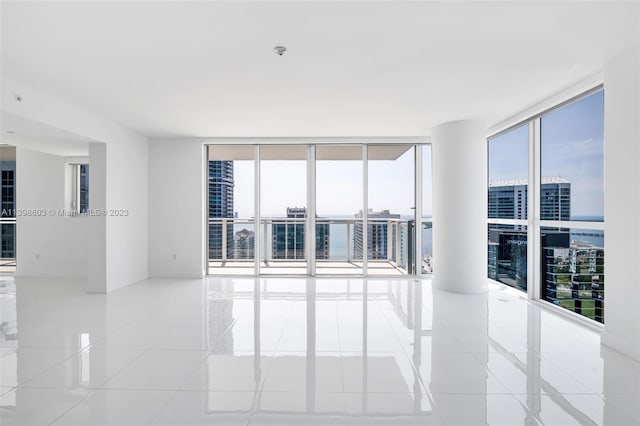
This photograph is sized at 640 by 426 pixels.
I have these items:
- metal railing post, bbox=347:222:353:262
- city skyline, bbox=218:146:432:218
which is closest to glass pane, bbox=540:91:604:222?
city skyline, bbox=218:146:432:218

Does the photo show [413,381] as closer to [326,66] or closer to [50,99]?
[326,66]

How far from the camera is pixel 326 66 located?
322 centimetres

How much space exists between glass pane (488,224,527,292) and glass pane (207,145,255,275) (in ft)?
14.6

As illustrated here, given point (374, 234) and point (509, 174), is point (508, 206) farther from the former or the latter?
point (374, 234)

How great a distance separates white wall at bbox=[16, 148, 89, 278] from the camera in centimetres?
640

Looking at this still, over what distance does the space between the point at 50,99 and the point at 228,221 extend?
11.1 ft

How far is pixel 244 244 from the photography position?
22.4 feet

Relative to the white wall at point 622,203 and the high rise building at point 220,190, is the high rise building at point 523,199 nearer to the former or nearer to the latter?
the white wall at point 622,203

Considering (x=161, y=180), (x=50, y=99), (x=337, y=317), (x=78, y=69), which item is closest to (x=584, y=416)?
(x=337, y=317)

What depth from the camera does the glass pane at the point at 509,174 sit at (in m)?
5.07

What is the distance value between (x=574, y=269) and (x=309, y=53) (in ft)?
13.0

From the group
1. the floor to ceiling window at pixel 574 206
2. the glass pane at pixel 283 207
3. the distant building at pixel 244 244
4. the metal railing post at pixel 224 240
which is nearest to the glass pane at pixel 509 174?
the floor to ceiling window at pixel 574 206

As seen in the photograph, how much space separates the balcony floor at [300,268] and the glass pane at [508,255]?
1.63 metres

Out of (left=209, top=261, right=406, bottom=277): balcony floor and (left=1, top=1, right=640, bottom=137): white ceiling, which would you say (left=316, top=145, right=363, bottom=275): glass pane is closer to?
(left=209, top=261, right=406, bottom=277): balcony floor
